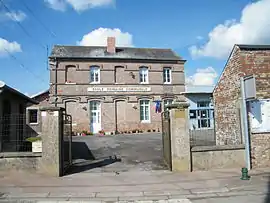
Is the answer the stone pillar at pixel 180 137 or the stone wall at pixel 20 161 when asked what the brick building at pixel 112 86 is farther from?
the stone pillar at pixel 180 137

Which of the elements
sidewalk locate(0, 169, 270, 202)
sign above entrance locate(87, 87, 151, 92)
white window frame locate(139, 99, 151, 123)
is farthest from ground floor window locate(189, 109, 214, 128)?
sidewalk locate(0, 169, 270, 202)

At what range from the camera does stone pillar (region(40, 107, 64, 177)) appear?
28.3 feet

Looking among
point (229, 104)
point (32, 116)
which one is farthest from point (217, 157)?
point (32, 116)

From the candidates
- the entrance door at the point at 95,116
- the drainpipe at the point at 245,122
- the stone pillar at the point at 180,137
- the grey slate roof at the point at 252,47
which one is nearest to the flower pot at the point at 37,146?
the stone pillar at the point at 180,137

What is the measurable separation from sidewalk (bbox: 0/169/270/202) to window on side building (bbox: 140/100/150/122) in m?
18.6

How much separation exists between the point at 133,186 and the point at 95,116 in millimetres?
19704

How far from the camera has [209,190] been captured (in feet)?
22.5

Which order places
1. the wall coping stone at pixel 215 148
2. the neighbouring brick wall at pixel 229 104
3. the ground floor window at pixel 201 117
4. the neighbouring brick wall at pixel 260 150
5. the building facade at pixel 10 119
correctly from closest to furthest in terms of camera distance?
the wall coping stone at pixel 215 148, the neighbouring brick wall at pixel 260 150, the neighbouring brick wall at pixel 229 104, the building facade at pixel 10 119, the ground floor window at pixel 201 117

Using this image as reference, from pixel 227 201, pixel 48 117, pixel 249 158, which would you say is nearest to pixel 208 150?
pixel 249 158

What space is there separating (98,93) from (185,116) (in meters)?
18.3

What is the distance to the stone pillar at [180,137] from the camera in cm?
900

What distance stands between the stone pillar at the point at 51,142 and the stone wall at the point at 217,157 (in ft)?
14.9

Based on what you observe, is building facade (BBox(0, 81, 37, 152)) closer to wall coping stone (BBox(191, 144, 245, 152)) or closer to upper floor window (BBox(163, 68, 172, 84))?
wall coping stone (BBox(191, 144, 245, 152))

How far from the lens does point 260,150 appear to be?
9312 millimetres
